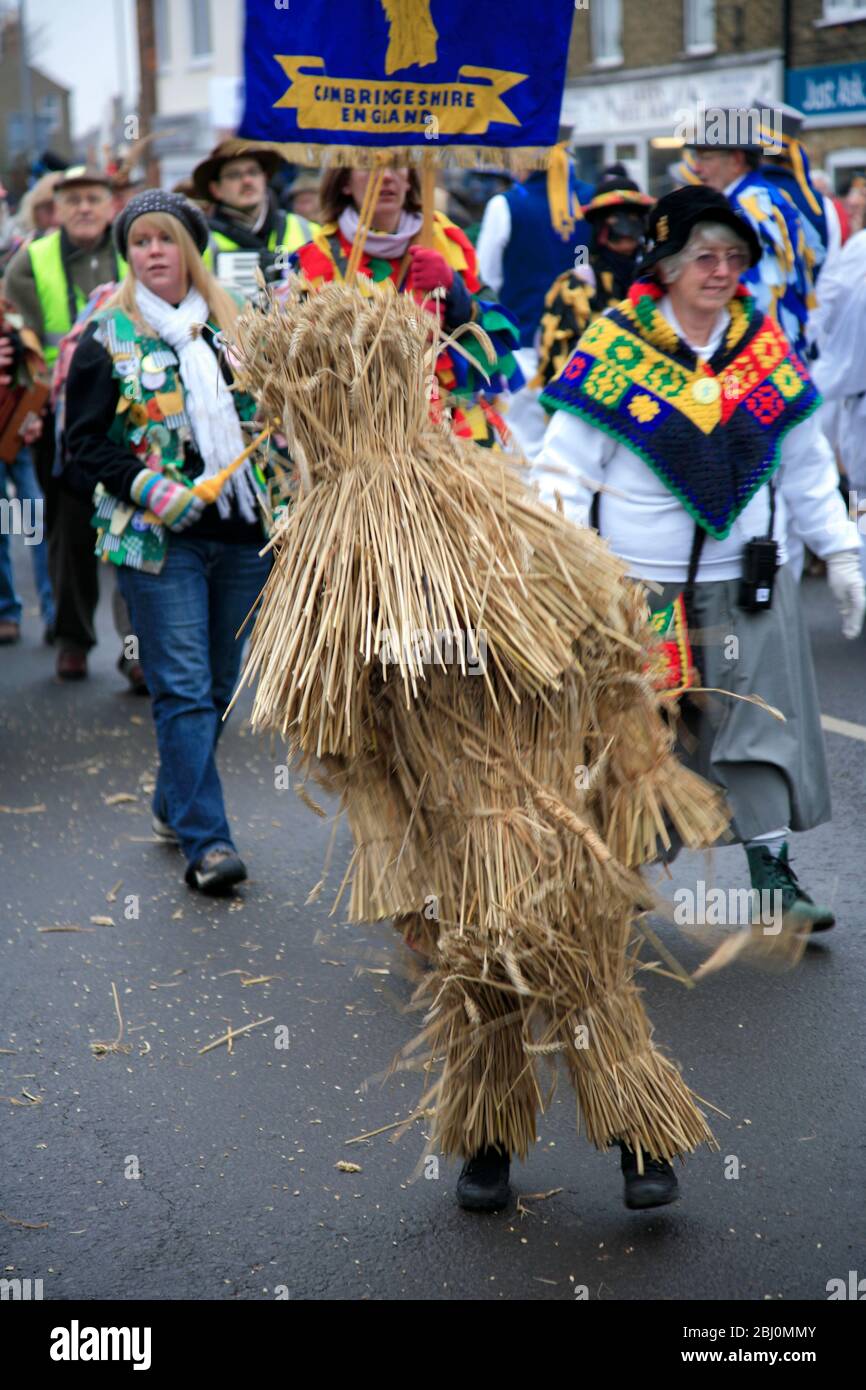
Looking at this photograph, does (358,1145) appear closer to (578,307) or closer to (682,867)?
(682,867)

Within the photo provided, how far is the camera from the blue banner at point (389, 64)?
490cm

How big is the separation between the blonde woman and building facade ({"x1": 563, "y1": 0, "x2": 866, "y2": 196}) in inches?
717

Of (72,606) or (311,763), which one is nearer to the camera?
(311,763)

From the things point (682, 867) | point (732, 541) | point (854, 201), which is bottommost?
point (682, 867)

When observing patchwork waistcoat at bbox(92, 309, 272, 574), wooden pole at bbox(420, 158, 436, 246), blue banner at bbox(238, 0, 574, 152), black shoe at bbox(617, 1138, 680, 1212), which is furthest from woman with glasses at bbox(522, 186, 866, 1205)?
patchwork waistcoat at bbox(92, 309, 272, 574)

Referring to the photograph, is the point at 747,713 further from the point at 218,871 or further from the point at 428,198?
the point at 218,871

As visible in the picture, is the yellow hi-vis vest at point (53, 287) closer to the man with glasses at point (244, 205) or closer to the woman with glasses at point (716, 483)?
the man with glasses at point (244, 205)

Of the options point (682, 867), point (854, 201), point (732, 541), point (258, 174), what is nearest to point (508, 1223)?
point (732, 541)

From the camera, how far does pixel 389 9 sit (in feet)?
16.1

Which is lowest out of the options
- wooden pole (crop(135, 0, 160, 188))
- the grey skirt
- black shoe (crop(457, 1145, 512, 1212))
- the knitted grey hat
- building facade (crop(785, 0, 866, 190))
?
black shoe (crop(457, 1145, 512, 1212))

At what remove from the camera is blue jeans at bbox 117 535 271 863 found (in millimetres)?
5609

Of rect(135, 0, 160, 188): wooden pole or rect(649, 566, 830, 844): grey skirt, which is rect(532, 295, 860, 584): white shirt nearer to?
rect(649, 566, 830, 844): grey skirt

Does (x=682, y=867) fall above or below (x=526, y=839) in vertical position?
below

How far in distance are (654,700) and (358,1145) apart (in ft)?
4.25
